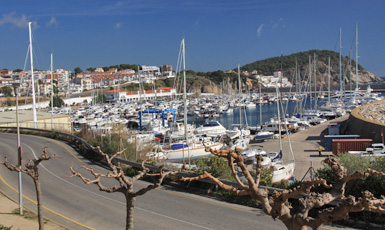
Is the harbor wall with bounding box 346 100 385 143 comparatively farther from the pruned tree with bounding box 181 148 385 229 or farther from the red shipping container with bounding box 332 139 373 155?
the pruned tree with bounding box 181 148 385 229

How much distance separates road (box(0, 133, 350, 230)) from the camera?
37.2 ft

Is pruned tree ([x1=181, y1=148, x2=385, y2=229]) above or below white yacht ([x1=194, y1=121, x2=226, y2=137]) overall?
above

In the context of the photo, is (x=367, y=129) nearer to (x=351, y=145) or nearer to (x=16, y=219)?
(x=351, y=145)

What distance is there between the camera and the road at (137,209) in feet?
37.2

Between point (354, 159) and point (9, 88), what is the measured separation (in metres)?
148

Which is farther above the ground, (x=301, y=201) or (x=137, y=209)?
(x=301, y=201)

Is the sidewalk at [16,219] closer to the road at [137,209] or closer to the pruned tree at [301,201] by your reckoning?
the road at [137,209]

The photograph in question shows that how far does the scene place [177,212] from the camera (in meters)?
12.5

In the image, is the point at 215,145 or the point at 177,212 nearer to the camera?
the point at 177,212

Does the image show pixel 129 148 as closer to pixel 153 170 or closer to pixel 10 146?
pixel 153 170

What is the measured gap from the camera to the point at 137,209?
42.5ft

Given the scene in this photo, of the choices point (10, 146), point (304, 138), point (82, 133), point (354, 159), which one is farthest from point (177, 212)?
point (304, 138)

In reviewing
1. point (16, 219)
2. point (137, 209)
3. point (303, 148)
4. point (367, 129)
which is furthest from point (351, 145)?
Answer: point (16, 219)

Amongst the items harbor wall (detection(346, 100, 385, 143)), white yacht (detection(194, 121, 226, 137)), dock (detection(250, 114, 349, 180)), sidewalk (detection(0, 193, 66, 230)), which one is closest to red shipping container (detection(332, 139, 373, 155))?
harbor wall (detection(346, 100, 385, 143))
